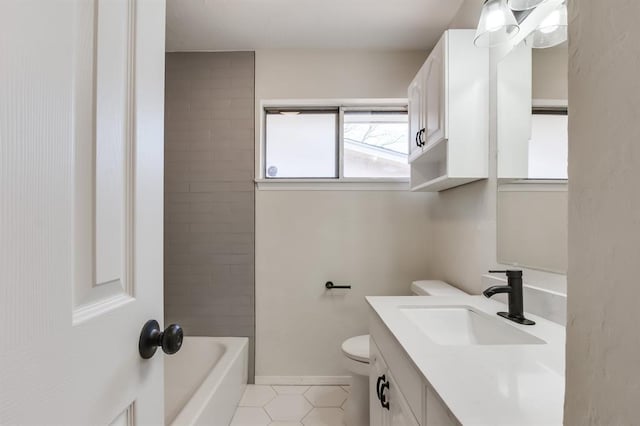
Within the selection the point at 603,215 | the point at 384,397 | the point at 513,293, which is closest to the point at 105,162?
the point at 603,215

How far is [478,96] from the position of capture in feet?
5.13

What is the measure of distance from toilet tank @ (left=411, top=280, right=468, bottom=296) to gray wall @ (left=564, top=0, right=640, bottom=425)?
1.46m

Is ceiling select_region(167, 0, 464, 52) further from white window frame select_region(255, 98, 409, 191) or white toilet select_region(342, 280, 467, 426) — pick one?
white toilet select_region(342, 280, 467, 426)

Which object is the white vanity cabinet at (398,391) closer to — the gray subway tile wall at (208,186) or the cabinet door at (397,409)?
the cabinet door at (397,409)

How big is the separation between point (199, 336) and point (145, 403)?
6.64ft

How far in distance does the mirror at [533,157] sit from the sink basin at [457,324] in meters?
0.30

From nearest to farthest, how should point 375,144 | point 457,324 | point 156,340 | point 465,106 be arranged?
point 156,340 < point 457,324 < point 465,106 < point 375,144

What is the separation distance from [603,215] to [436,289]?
167cm

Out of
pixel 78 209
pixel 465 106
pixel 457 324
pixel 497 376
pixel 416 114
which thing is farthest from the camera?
pixel 416 114

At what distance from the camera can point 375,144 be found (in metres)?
2.53

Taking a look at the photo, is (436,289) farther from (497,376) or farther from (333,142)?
(333,142)

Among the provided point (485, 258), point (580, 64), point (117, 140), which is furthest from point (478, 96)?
point (117, 140)

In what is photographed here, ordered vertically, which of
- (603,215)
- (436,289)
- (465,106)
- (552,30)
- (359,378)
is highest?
(552,30)

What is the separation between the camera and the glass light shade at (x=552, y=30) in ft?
3.50
